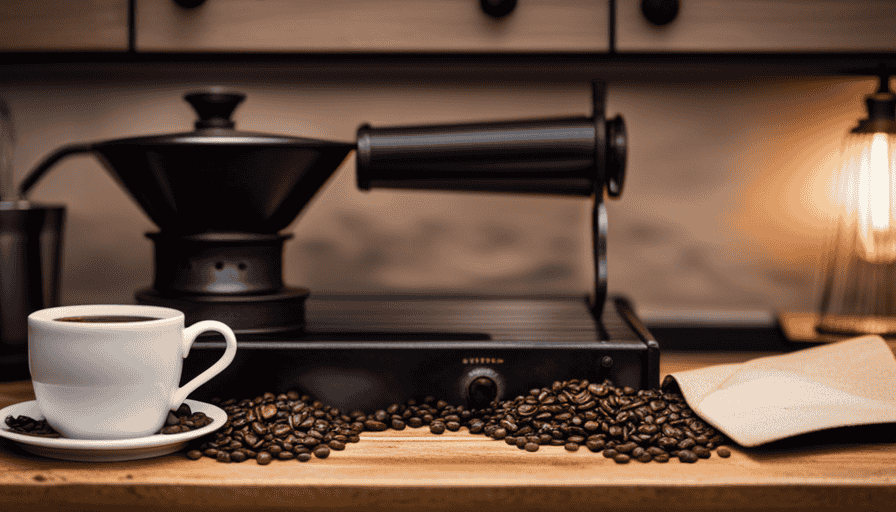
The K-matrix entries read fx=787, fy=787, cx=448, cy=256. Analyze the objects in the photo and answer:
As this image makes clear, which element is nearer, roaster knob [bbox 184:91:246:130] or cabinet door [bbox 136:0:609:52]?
roaster knob [bbox 184:91:246:130]

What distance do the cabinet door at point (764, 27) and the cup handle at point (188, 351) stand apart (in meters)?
0.58

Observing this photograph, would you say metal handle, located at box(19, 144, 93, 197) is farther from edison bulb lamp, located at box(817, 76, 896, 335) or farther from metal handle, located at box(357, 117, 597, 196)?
edison bulb lamp, located at box(817, 76, 896, 335)

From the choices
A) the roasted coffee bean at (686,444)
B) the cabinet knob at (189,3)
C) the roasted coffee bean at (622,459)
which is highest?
the cabinet knob at (189,3)

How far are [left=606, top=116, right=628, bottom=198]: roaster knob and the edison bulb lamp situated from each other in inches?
16.5

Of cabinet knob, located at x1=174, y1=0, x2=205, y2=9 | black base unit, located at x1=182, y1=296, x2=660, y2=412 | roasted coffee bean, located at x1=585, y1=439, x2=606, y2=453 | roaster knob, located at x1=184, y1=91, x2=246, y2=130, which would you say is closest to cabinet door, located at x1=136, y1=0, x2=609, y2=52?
cabinet knob, located at x1=174, y1=0, x2=205, y2=9

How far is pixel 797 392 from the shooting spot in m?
0.75

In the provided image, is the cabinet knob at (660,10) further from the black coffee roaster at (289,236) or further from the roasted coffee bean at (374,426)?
the roasted coffee bean at (374,426)

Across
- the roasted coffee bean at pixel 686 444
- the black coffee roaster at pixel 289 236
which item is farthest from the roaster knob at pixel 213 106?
the roasted coffee bean at pixel 686 444

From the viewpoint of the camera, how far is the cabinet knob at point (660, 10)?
0.94 metres

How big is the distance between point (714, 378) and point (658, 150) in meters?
0.49

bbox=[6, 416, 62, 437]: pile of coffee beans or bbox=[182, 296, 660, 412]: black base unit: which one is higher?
bbox=[182, 296, 660, 412]: black base unit

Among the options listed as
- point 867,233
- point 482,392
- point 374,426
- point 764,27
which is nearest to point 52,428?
point 374,426

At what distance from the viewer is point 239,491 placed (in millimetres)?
601

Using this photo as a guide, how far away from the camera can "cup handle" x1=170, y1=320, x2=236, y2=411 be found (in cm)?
70
